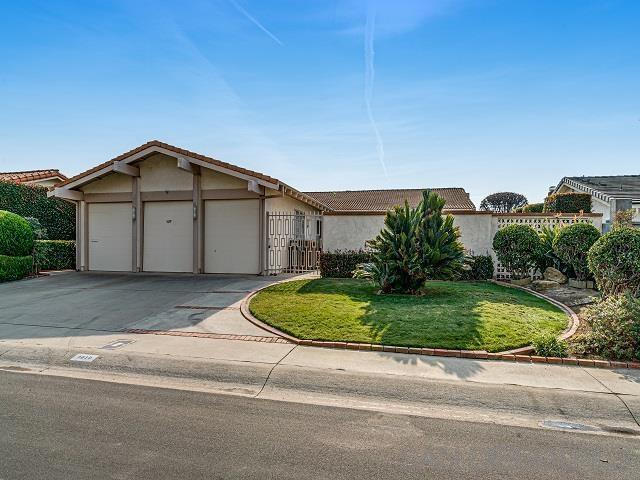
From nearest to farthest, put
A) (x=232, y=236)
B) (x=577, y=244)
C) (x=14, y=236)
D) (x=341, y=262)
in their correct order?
(x=577, y=244) < (x=341, y=262) < (x=14, y=236) < (x=232, y=236)

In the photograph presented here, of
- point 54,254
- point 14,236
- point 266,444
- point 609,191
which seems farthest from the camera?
point 609,191

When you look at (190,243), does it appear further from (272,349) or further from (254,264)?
(272,349)

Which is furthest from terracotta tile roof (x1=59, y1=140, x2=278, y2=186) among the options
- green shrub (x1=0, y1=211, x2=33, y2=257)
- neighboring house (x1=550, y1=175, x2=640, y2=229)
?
neighboring house (x1=550, y1=175, x2=640, y2=229)

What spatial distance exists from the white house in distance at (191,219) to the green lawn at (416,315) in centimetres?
383

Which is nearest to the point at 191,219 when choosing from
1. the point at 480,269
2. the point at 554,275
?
the point at 480,269

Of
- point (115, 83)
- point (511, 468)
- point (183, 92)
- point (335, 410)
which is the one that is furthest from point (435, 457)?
point (115, 83)

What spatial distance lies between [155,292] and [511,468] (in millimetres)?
10307

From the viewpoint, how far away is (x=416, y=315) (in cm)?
785

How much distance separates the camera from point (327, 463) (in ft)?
11.0

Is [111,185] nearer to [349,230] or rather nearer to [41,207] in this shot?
[41,207]

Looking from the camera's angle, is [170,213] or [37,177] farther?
[37,177]

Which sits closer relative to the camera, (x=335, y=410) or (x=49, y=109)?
(x=335, y=410)

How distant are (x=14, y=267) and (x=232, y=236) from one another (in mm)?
7368

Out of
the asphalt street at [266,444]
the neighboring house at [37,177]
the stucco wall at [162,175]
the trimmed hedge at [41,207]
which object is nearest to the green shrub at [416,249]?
the asphalt street at [266,444]
